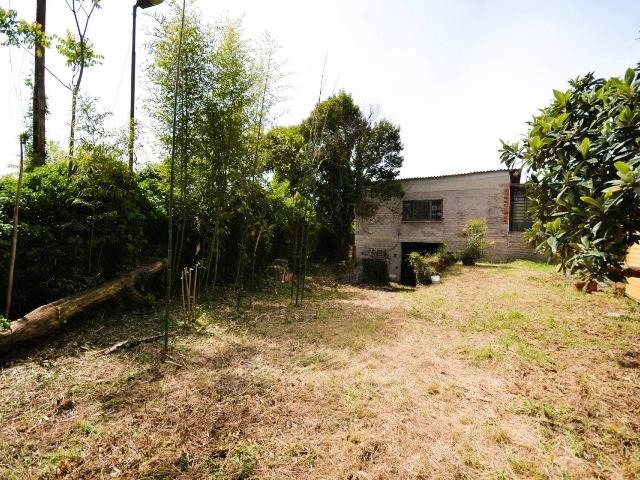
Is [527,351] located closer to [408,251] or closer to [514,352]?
[514,352]

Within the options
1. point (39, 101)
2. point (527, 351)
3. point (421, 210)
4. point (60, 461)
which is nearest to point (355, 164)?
point (421, 210)

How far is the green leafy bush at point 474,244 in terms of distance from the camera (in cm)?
1079

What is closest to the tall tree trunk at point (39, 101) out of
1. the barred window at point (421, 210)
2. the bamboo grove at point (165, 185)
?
the bamboo grove at point (165, 185)

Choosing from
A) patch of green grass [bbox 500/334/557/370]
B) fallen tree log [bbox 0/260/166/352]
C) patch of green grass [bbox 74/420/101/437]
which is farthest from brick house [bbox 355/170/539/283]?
patch of green grass [bbox 74/420/101/437]

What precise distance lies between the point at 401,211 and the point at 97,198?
11954 millimetres

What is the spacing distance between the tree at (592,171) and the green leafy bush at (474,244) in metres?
8.20

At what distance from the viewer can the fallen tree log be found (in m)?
3.42

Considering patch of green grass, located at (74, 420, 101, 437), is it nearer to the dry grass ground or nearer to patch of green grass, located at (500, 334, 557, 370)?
the dry grass ground

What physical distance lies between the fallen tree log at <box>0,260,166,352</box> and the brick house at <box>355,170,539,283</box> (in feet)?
35.5

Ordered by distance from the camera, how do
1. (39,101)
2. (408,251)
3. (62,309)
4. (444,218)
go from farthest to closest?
(408,251)
(444,218)
(39,101)
(62,309)

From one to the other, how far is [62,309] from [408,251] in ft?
41.4

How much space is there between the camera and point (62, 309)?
3.98 m

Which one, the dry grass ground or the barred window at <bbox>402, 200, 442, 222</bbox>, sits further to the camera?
the barred window at <bbox>402, 200, 442, 222</bbox>

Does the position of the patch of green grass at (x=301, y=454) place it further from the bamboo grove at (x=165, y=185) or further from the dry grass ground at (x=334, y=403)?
the bamboo grove at (x=165, y=185)
